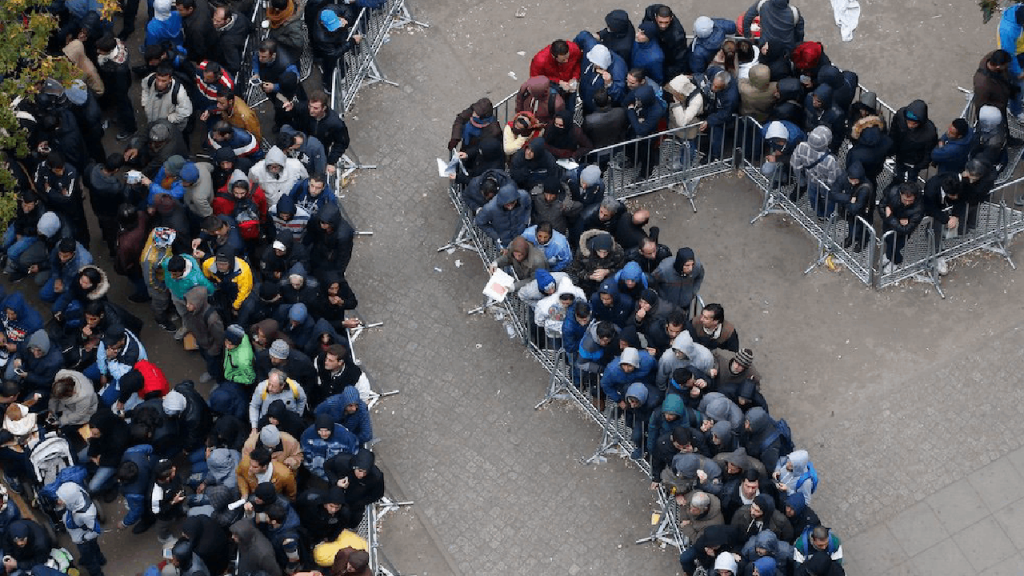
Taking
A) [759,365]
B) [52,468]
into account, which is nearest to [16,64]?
[52,468]

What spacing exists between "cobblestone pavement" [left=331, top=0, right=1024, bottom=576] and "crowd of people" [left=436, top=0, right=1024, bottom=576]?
632 millimetres

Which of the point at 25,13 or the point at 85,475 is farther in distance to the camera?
the point at 25,13

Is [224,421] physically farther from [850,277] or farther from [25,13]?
[850,277]

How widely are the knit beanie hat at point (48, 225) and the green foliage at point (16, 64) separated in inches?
19.8

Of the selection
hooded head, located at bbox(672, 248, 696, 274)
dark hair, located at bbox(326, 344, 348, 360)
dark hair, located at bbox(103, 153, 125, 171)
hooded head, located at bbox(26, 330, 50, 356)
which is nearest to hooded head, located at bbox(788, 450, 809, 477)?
hooded head, located at bbox(672, 248, 696, 274)

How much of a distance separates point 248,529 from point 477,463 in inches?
130

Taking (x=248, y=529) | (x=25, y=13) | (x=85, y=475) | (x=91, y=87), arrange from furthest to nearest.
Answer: (x=91, y=87), (x=25, y=13), (x=85, y=475), (x=248, y=529)

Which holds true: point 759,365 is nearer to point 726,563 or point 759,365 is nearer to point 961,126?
point 961,126

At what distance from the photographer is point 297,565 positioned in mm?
19531

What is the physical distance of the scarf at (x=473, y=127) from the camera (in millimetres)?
22719

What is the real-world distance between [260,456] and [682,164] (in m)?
7.32

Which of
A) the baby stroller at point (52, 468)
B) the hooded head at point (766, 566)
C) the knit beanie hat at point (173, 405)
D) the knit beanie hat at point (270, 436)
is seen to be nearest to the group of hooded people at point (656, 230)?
the hooded head at point (766, 566)

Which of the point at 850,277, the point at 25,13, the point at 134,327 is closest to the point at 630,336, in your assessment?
the point at 850,277

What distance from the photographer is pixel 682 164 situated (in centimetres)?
2392
